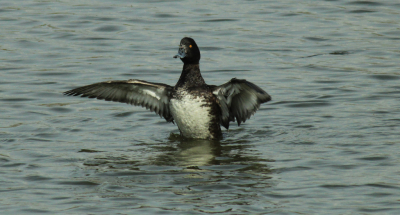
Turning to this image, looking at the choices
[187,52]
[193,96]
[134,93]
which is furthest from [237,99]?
[134,93]

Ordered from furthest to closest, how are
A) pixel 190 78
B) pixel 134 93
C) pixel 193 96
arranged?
pixel 134 93 → pixel 190 78 → pixel 193 96

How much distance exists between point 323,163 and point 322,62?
5.41 metres

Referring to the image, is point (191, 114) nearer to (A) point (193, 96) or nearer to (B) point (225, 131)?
(A) point (193, 96)

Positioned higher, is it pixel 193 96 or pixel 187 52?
pixel 187 52

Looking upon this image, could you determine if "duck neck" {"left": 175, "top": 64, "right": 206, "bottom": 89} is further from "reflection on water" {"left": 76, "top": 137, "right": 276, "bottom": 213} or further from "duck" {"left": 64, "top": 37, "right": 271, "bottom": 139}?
"reflection on water" {"left": 76, "top": 137, "right": 276, "bottom": 213}

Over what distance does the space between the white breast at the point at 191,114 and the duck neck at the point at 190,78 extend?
7.7 inches

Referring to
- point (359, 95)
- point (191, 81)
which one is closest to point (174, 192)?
point (191, 81)

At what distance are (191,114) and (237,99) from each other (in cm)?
68

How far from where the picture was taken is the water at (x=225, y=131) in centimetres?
675

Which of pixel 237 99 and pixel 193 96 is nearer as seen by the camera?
pixel 193 96

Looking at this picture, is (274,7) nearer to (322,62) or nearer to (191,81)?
(322,62)

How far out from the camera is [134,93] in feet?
31.4

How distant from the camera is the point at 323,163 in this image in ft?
25.3

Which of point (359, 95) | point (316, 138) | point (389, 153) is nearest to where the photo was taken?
point (389, 153)
